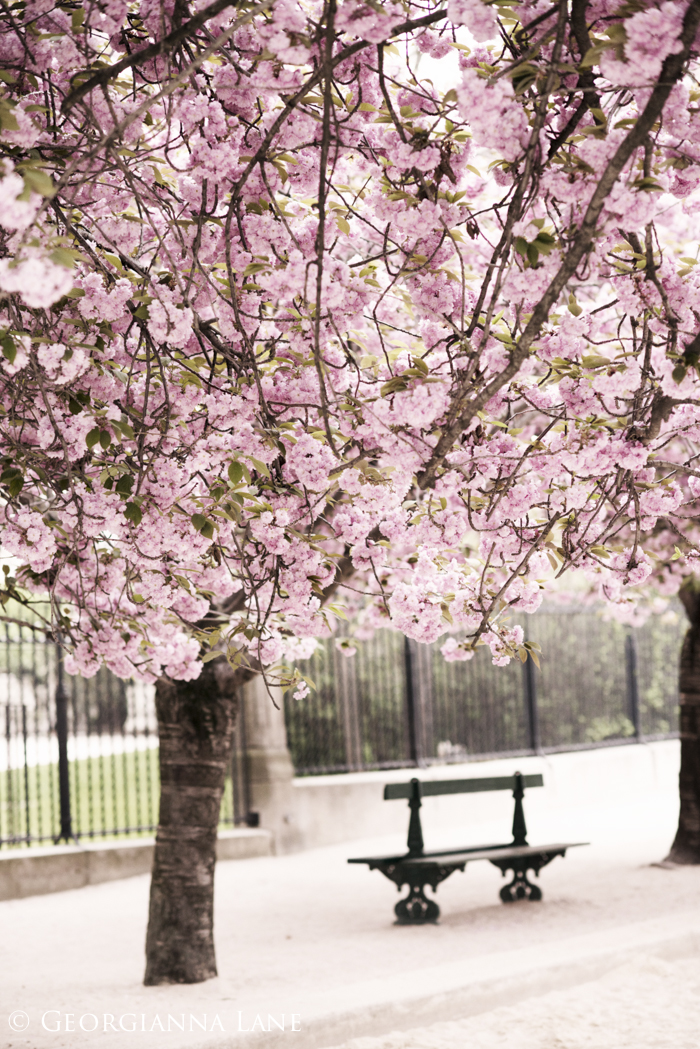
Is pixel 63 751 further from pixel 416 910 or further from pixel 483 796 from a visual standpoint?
pixel 483 796

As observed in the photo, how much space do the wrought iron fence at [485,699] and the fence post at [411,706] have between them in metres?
0.01

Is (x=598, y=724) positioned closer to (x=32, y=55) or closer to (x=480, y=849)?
(x=480, y=849)

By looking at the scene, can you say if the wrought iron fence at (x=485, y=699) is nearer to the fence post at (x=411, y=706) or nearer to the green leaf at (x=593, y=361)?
the fence post at (x=411, y=706)

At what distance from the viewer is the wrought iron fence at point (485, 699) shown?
12.0 meters

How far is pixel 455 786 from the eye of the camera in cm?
794

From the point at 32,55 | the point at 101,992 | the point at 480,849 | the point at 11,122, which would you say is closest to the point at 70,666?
the point at 101,992

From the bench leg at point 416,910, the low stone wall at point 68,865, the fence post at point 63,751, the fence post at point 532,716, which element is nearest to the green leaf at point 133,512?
the bench leg at point 416,910

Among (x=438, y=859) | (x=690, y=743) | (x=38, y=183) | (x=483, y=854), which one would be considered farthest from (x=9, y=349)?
(x=690, y=743)

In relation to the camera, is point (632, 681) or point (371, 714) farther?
point (632, 681)

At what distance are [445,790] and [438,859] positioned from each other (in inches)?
30.3

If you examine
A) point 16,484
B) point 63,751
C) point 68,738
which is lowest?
point 63,751

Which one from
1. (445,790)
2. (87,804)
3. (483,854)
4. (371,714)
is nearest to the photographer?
(483,854)

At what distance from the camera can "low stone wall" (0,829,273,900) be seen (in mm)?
8398

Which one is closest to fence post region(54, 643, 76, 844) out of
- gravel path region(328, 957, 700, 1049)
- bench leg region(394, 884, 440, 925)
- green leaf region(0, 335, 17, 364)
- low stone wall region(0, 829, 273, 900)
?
low stone wall region(0, 829, 273, 900)
